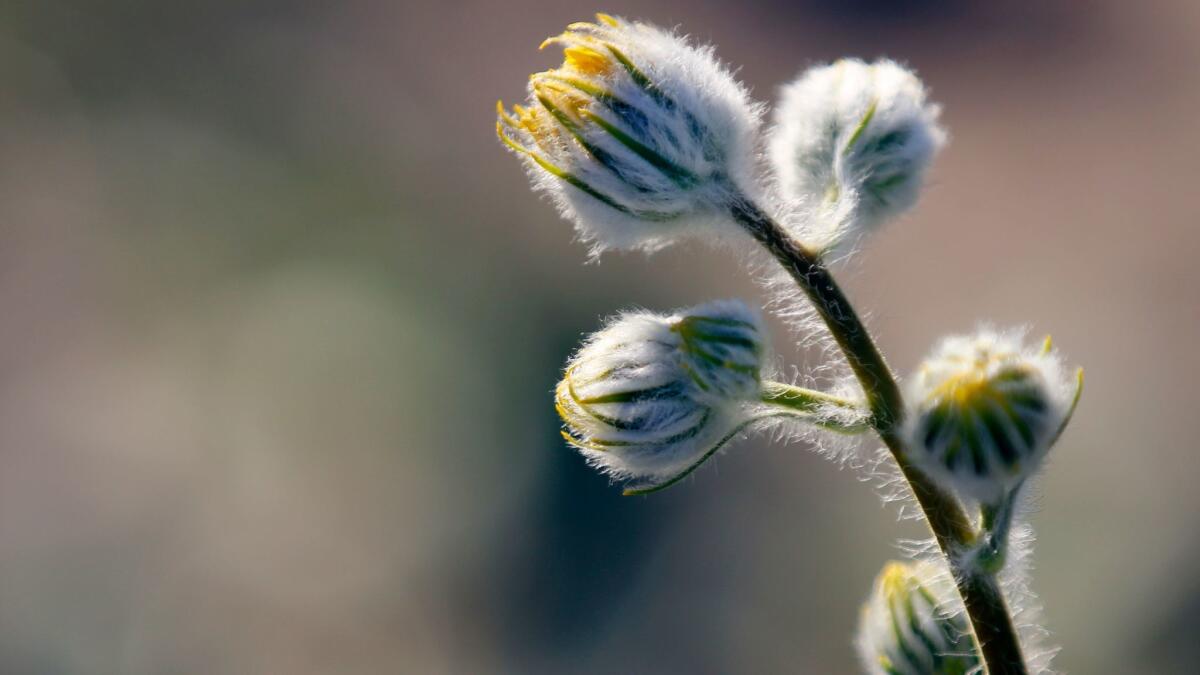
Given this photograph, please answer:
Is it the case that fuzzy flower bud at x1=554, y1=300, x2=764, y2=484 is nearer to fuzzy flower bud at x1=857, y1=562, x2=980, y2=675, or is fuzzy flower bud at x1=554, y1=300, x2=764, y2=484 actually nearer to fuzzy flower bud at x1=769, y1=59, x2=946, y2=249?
fuzzy flower bud at x1=769, y1=59, x2=946, y2=249

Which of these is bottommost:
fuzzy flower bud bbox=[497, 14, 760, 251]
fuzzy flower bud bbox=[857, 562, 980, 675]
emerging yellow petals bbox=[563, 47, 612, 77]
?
fuzzy flower bud bbox=[857, 562, 980, 675]

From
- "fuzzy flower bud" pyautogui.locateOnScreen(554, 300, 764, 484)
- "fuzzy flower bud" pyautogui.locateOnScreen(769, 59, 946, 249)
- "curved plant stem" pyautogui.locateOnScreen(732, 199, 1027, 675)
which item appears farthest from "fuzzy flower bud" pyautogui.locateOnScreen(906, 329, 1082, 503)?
"fuzzy flower bud" pyautogui.locateOnScreen(769, 59, 946, 249)

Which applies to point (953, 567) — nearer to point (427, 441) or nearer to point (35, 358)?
point (427, 441)

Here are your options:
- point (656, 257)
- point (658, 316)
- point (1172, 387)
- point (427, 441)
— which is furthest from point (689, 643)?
point (658, 316)

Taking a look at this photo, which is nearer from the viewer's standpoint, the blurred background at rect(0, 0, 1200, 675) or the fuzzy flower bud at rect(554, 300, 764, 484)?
the fuzzy flower bud at rect(554, 300, 764, 484)

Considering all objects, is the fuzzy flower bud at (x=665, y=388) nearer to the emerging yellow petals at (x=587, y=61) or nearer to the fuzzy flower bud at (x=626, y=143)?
the fuzzy flower bud at (x=626, y=143)

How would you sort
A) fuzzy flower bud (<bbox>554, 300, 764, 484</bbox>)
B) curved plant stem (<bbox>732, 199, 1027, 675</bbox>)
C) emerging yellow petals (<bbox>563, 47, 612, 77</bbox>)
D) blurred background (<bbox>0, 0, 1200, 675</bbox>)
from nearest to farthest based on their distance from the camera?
curved plant stem (<bbox>732, 199, 1027, 675</bbox>)
fuzzy flower bud (<bbox>554, 300, 764, 484</bbox>)
emerging yellow petals (<bbox>563, 47, 612, 77</bbox>)
blurred background (<bbox>0, 0, 1200, 675</bbox>)

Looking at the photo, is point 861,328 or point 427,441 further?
point 427,441
